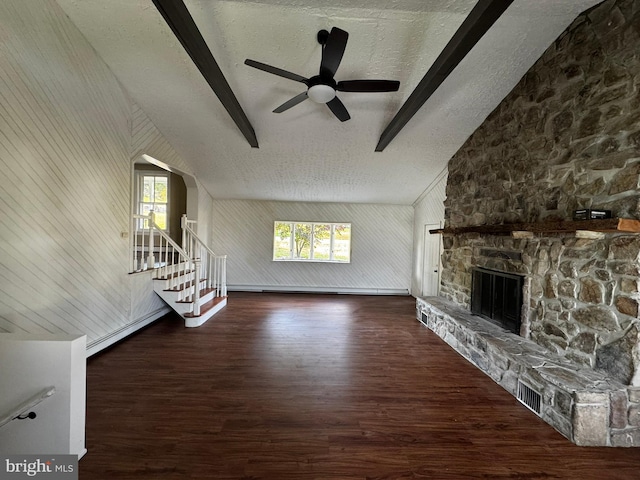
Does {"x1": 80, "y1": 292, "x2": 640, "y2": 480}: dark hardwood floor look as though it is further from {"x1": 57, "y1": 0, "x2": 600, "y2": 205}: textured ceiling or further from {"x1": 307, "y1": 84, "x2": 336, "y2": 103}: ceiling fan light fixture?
{"x1": 57, "y1": 0, "x2": 600, "y2": 205}: textured ceiling

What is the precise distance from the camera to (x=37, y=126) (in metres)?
2.47

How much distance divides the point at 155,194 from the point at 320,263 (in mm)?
4593

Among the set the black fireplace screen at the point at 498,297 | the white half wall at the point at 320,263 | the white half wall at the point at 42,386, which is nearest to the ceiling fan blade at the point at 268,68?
the white half wall at the point at 42,386

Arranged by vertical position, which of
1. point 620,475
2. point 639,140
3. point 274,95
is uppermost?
point 274,95

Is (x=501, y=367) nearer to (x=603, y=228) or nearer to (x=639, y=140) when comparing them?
(x=603, y=228)

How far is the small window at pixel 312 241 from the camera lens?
23.9 feet

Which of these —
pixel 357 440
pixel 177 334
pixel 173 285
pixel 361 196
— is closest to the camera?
pixel 357 440

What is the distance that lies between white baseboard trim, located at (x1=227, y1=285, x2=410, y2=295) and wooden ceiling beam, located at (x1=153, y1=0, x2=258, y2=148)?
185 inches

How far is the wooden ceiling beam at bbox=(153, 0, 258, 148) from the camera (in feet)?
6.82

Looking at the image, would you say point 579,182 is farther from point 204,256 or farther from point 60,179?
point 204,256

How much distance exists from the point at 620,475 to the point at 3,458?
12.8 ft

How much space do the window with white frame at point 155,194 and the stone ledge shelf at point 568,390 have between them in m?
7.04

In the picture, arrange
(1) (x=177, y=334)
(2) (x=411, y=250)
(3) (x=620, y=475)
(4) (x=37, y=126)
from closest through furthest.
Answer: (3) (x=620, y=475) → (4) (x=37, y=126) → (1) (x=177, y=334) → (2) (x=411, y=250)

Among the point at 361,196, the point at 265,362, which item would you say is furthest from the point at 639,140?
the point at 361,196
